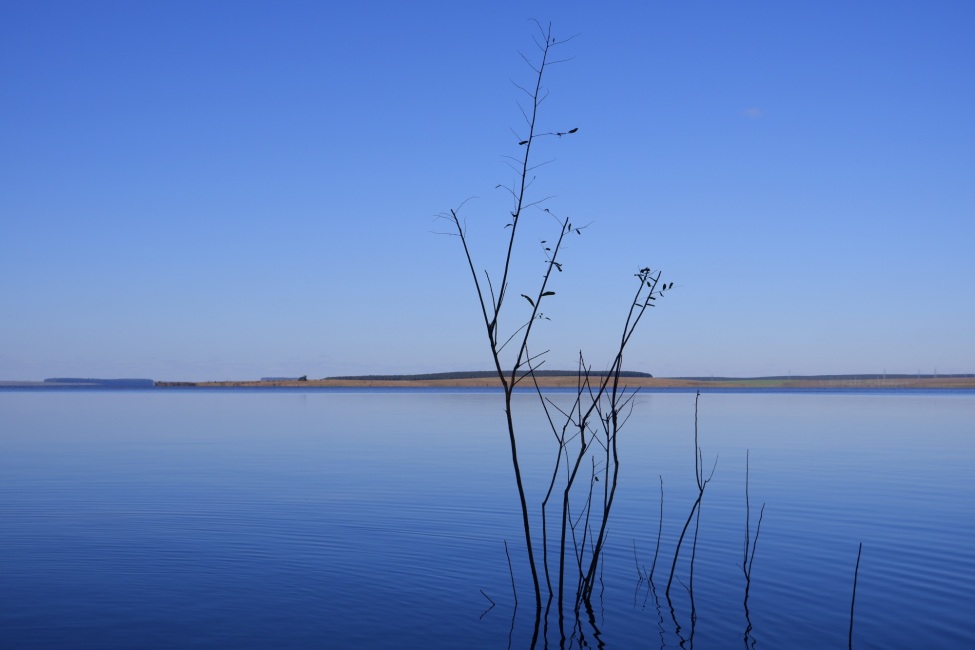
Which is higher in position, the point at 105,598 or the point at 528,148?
the point at 528,148

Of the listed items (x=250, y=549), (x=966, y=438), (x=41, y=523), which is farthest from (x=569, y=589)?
(x=966, y=438)

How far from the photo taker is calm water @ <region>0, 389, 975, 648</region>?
7.45 m

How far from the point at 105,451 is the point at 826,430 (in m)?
22.5

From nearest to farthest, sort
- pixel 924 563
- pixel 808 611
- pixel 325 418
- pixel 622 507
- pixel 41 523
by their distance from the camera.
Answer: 1. pixel 808 611
2. pixel 924 563
3. pixel 41 523
4. pixel 622 507
5. pixel 325 418

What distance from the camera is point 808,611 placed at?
8109mm

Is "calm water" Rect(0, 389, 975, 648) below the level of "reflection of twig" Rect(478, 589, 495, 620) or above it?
above

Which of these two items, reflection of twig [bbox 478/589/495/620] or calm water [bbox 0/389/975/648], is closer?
calm water [bbox 0/389/975/648]

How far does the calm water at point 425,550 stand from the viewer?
7453 mm

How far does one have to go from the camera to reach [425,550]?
10.5 meters

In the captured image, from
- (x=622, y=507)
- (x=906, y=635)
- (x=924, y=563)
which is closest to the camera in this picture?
(x=906, y=635)

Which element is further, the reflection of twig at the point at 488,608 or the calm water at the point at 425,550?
the reflection of twig at the point at 488,608

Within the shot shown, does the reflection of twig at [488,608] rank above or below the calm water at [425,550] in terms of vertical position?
below

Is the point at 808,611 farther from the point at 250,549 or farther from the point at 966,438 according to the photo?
the point at 966,438

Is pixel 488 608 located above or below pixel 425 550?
below
